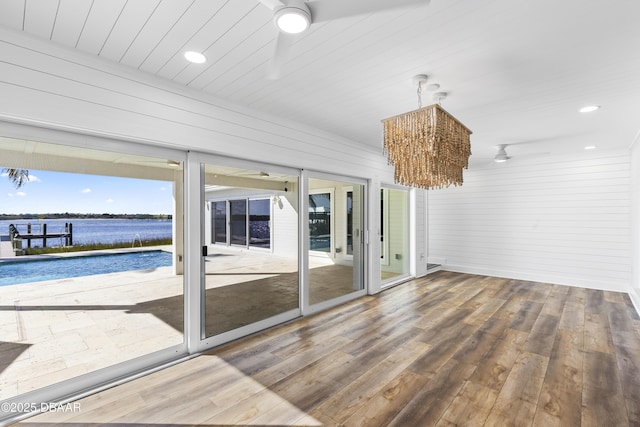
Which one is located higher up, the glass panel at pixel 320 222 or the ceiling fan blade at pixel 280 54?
the ceiling fan blade at pixel 280 54

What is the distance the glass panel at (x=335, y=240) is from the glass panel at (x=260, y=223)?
23.6 inches

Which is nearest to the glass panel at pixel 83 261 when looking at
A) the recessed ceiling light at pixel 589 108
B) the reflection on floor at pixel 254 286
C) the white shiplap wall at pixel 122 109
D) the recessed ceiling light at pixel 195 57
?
the white shiplap wall at pixel 122 109

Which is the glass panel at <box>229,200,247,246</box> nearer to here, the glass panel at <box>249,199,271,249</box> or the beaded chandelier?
the glass panel at <box>249,199,271,249</box>

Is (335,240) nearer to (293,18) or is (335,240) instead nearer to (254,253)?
(254,253)

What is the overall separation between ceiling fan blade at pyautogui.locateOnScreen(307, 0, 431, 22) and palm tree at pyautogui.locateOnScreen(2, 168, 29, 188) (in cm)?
242

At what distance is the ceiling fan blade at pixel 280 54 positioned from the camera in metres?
1.66

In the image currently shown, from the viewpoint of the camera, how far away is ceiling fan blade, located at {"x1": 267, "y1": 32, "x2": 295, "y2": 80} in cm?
166

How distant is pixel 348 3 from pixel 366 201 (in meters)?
3.99

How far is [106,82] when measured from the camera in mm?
2449

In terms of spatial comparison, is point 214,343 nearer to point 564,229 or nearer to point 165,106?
point 165,106

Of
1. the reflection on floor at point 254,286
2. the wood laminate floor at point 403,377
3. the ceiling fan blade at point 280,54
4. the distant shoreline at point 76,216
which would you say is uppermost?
the ceiling fan blade at point 280,54

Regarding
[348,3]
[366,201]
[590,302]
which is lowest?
[590,302]

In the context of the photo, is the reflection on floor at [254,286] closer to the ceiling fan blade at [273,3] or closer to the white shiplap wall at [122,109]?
the white shiplap wall at [122,109]

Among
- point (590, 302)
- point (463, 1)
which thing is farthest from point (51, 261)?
point (590, 302)
